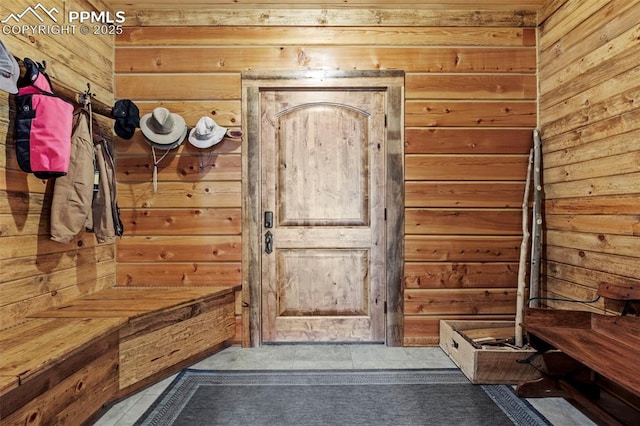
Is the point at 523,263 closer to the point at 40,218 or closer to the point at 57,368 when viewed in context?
the point at 57,368

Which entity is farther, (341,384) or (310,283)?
(310,283)

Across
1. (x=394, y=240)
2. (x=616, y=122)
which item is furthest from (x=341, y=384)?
(x=616, y=122)

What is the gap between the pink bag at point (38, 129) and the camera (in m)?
1.72

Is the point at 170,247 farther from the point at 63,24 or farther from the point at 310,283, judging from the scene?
the point at 63,24

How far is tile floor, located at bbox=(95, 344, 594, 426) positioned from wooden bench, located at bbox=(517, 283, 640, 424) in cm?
14

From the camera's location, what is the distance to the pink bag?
1.72m

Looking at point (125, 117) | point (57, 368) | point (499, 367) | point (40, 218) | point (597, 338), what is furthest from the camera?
point (125, 117)

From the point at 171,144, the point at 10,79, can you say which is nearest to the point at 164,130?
the point at 171,144

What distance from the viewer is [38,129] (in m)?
1.73

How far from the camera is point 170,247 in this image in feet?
8.86

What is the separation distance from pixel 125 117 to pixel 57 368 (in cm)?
159

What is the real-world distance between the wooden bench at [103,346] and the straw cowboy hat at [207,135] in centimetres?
107

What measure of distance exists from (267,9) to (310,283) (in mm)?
2111

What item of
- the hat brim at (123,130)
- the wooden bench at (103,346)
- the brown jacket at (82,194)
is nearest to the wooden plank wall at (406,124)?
the hat brim at (123,130)
